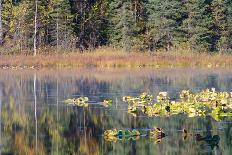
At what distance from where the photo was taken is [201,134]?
46.7 feet

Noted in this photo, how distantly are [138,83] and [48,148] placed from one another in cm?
1547

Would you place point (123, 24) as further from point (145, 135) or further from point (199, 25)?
point (145, 135)

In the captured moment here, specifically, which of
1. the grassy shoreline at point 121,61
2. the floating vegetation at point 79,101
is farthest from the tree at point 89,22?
the floating vegetation at point 79,101

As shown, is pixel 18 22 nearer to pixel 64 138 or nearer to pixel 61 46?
pixel 61 46

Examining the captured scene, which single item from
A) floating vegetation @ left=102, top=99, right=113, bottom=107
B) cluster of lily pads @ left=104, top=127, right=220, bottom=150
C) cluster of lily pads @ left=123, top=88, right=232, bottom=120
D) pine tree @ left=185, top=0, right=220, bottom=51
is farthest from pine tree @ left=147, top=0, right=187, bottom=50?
cluster of lily pads @ left=104, top=127, right=220, bottom=150

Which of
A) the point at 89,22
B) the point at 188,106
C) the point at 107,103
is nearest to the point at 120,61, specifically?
the point at 89,22

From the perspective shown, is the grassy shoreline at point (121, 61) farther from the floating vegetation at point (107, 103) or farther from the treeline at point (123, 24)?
the floating vegetation at point (107, 103)

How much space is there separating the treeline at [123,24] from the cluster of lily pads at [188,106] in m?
32.3

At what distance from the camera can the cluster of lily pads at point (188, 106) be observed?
17.6m

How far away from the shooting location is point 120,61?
41.9 meters

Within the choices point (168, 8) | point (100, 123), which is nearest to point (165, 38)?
point (168, 8)

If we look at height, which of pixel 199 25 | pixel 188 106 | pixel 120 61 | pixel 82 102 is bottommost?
pixel 82 102

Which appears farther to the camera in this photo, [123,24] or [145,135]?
[123,24]

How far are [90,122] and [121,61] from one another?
83.8 ft
